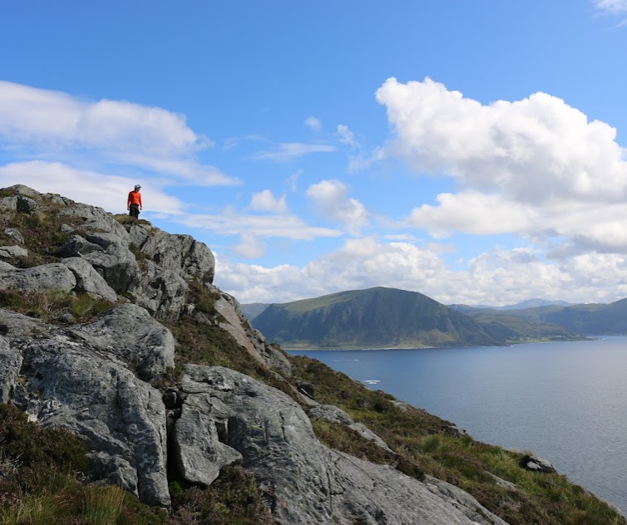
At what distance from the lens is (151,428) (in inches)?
414

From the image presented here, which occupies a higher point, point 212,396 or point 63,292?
point 63,292

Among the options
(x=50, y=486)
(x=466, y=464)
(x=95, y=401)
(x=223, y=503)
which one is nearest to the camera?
(x=50, y=486)

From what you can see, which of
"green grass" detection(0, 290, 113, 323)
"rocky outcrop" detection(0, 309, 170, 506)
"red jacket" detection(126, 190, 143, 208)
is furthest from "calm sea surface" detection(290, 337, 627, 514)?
"red jacket" detection(126, 190, 143, 208)

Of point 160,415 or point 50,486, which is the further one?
point 160,415

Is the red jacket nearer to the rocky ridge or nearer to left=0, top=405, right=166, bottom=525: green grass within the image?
the rocky ridge

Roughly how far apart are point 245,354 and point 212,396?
599 inches

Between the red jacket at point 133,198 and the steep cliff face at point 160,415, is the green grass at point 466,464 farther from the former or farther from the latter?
the red jacket at point 133,198

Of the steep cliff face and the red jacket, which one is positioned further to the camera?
the red jacket

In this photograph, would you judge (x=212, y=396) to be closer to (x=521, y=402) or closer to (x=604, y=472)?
(x=604, y=472)

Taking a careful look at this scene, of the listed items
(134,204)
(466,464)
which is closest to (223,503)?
(466,464)

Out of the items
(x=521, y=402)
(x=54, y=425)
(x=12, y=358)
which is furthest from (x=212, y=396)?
(x=521, y=402)

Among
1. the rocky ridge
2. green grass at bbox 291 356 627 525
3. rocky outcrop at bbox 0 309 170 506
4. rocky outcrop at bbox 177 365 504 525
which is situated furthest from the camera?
green grass at bbox 291 356 627 525

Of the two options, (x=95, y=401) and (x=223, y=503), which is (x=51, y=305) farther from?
(x=223, y=503)

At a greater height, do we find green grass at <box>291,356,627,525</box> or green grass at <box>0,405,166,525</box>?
green grass at <box>0,405,166,525</box>
